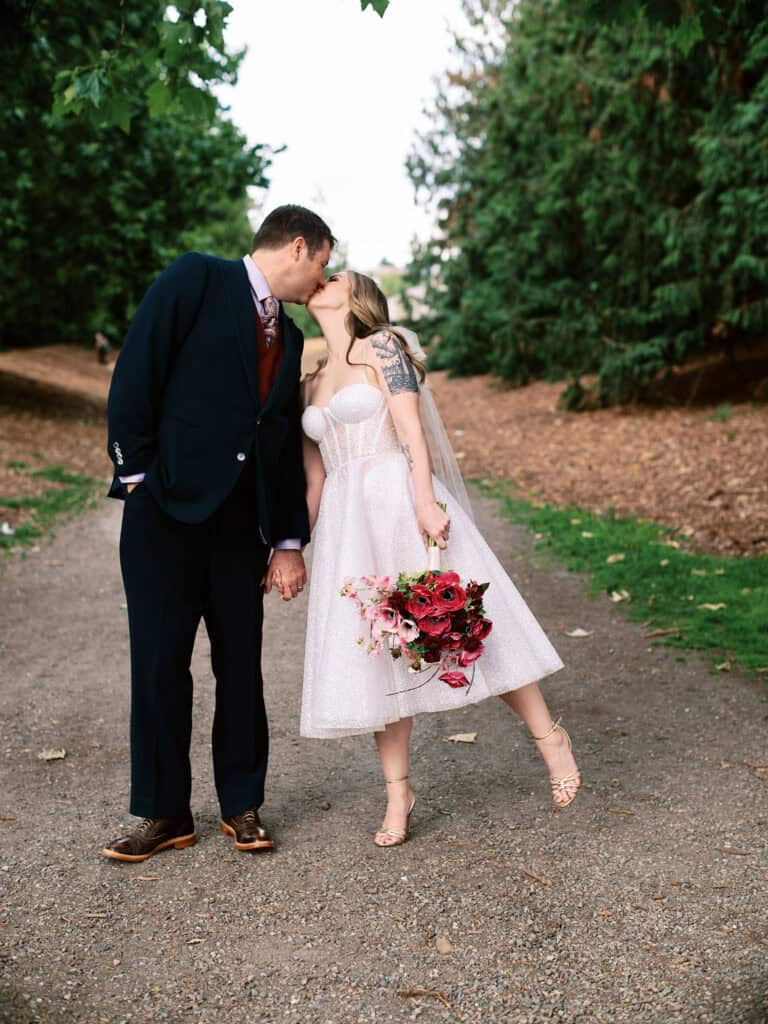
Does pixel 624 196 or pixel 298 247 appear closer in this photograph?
pixel 298 247

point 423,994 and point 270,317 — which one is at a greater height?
point 270,317

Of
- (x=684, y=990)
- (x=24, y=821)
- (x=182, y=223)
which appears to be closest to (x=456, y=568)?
(x=684, y=990)

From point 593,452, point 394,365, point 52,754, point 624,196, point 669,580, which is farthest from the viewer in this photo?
point 624,196

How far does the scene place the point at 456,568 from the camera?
3.82m

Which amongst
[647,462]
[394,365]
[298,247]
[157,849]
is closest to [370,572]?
[394,365]

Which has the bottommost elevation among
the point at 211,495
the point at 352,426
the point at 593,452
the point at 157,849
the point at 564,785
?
the point at 593,452

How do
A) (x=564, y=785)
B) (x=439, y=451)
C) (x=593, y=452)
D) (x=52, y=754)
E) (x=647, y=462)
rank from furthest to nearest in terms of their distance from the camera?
1. (x=593, y=452)
2. (x=647, y=462)
3. (x=52, y=754)
4. (x=439, y=451)
5. (x=564, y=785)

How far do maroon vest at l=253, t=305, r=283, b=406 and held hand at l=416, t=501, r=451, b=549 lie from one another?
691mm

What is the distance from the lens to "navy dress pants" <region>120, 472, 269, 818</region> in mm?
3689

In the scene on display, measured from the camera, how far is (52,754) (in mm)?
4828

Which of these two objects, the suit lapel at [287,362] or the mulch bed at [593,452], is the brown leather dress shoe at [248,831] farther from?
the mulch bed at [593,452]

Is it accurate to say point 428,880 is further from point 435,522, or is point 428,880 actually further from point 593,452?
point 593,452

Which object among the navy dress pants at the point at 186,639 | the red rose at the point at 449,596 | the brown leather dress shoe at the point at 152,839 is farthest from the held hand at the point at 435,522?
the brown leather dress shoe at the point at 152,839

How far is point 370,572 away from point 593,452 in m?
10.2
